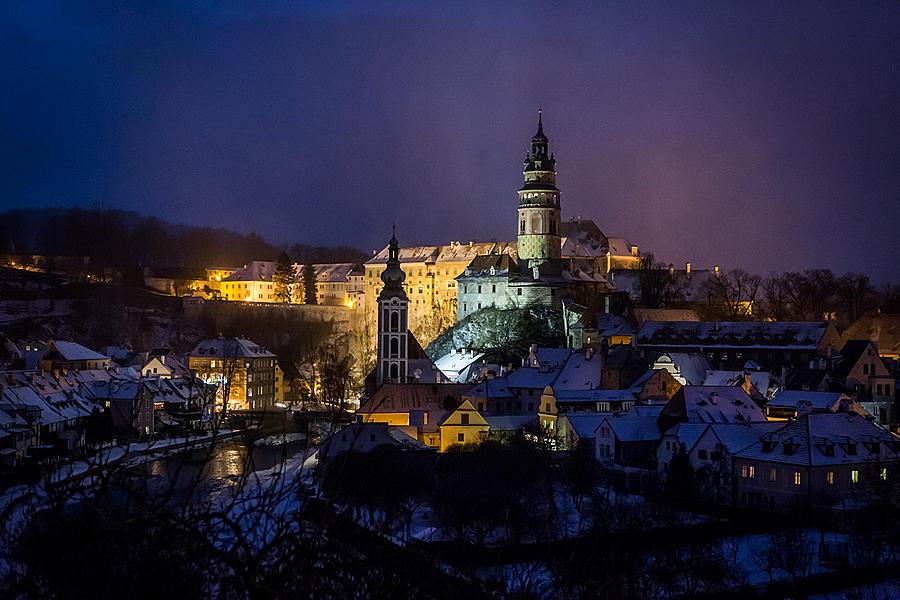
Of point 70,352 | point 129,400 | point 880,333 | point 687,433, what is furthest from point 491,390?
point 70,352

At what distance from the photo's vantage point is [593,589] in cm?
1241

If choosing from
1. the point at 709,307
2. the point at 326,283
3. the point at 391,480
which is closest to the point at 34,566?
the point at 391,480

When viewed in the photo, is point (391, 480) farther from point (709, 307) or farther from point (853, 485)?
point (709, 307)

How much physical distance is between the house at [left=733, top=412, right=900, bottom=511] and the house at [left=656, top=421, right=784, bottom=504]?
47 centimetres

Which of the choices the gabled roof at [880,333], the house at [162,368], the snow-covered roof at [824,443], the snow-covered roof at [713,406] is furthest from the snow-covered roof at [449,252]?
the snow-covered roof at [824,443]

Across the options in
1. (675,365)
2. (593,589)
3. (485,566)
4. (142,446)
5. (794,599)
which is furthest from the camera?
(675,365)

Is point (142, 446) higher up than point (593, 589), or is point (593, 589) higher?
point (593, 589)

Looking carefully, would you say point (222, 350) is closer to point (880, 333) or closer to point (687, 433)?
point (880, 333)

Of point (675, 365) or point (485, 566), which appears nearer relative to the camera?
point (485, 566)

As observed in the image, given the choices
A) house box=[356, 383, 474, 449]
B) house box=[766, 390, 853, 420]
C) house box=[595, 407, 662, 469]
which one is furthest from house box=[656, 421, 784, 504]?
house box=[356, 383, 474, 449]

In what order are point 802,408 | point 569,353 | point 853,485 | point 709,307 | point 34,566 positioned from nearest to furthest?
1. point 34,566
2. point 853,485
3. point 802,408
4. point 569,353
5. point 709,307

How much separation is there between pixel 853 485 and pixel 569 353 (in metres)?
20.5

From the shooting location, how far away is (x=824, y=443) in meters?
25.2

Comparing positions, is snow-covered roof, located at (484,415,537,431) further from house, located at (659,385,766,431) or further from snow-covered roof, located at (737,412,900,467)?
snow-covered roof, located at (737,412,900,467)
